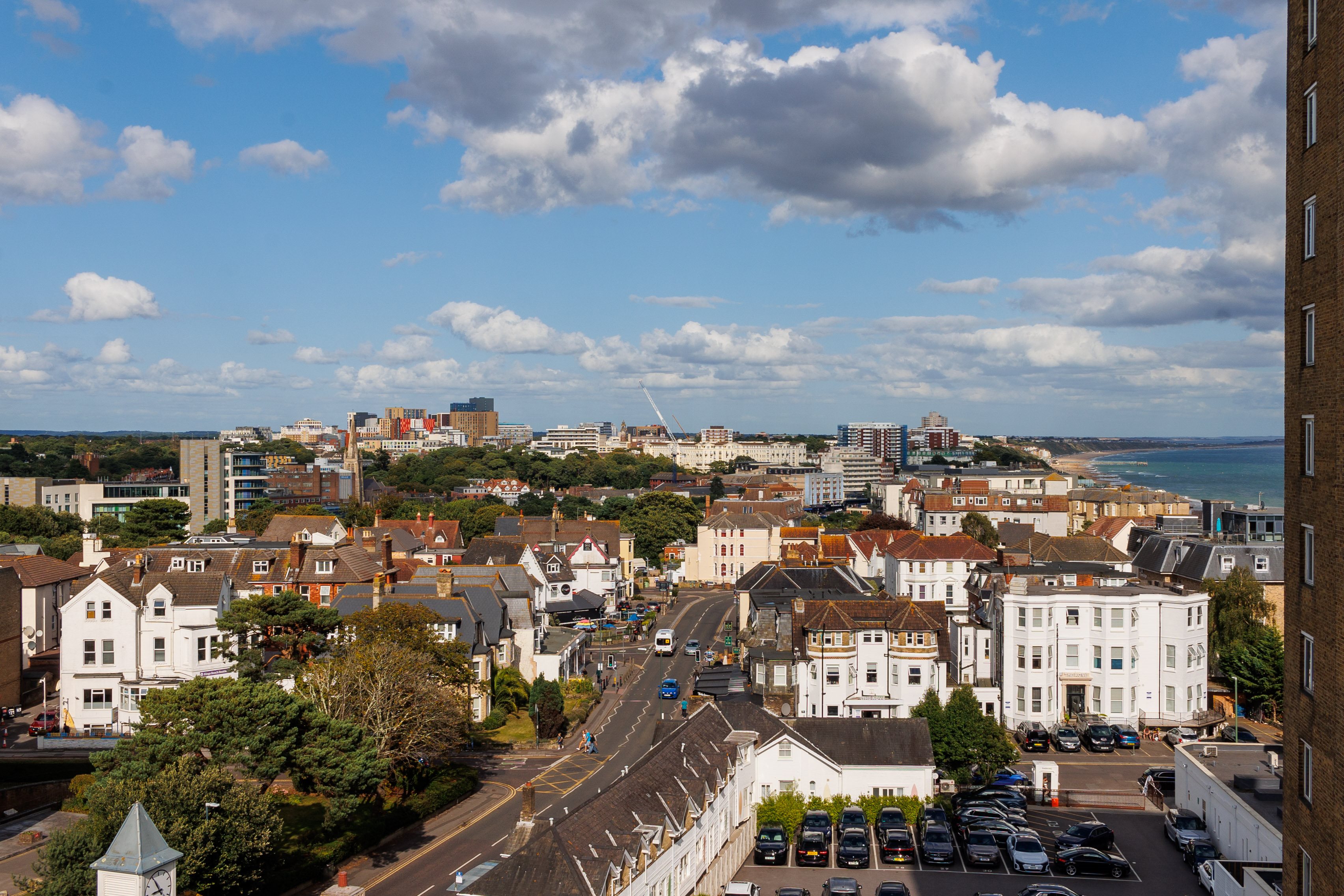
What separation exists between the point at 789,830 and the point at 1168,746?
26764mm

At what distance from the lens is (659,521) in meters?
147

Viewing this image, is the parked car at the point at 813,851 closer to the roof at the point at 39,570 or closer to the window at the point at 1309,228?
the window at the point at 1309,228

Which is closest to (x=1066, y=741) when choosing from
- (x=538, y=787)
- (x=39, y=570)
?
(x=538, y=787)

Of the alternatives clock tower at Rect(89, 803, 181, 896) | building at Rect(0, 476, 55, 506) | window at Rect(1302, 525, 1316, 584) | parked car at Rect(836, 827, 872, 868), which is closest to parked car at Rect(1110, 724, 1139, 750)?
parked car at Rect(836, 827, 872, 868)

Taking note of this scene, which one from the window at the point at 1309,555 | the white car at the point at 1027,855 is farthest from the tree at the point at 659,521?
the window at the point at 1309,555

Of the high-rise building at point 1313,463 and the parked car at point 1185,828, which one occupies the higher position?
the high-rise building at point 1313,463

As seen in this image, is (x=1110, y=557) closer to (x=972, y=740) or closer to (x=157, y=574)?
(x=972, y=740)

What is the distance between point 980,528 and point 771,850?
92139 mm

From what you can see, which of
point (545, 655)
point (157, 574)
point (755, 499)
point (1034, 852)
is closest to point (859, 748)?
point (1034, 852)

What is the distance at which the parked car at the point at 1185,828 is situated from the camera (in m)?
42.7

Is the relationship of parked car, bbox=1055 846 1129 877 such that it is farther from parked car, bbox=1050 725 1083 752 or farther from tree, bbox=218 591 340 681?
tree, bbox=218 591 340 681

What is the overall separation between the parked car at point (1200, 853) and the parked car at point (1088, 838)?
279cm

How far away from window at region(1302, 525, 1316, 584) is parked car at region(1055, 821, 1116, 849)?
2650cm

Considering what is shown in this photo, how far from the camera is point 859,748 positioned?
155ft
